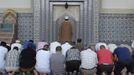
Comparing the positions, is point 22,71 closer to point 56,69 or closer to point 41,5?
point 56,69

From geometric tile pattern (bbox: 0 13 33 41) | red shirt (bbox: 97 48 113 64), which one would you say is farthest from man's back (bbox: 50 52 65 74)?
geometric tile pattern (bbox: 0 13 33 41)

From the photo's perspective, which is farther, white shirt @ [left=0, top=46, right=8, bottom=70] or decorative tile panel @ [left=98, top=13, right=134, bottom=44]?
decorative tile panel @ [left=98, top=13, right=134, bottom=44]

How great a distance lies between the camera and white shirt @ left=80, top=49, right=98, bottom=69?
9828 millimetres

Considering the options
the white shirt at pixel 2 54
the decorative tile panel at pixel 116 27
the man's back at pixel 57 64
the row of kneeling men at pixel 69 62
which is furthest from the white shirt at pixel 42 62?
the decorative tile panel at pixel 116 27

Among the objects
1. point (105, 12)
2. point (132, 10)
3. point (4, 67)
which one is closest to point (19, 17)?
point (105, 12)

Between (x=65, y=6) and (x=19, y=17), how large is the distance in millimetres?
1664

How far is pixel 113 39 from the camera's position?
14.7 metres

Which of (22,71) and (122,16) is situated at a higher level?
(122,16)

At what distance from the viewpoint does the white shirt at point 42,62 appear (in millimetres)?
9938

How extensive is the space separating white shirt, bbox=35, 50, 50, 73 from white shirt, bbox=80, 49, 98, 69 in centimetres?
84

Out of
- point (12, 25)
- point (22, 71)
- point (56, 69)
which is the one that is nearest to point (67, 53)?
point (56, 69)

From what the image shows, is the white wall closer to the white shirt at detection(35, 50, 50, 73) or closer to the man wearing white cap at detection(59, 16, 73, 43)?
the man wearing white cap at detection(59, 16, 73, 43)

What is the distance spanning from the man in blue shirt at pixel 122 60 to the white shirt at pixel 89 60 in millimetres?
526

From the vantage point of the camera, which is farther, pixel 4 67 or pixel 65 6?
pixel 65 6
